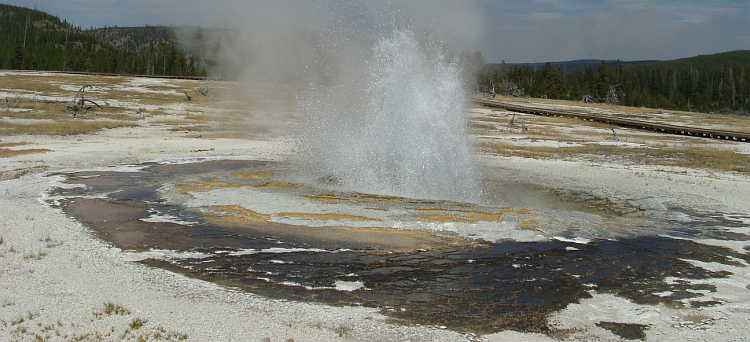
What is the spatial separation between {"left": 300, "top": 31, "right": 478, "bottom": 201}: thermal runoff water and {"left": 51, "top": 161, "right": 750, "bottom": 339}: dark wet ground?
3.40 m

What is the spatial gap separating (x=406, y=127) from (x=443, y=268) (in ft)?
17.2

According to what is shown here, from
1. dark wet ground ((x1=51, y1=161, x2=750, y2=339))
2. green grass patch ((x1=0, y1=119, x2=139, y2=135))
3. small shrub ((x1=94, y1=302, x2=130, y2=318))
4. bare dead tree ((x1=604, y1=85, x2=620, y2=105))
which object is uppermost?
bare dead tree ((x1=604, y1=85, x2=620, y2=105))

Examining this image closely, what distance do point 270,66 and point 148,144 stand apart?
576 cm

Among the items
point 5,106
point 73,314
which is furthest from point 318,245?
point 5,106

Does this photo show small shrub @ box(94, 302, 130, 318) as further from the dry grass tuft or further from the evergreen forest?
the evergreen forest

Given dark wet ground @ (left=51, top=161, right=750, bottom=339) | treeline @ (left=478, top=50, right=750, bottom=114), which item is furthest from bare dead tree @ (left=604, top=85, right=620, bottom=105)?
dark wet ground @ (left=51, top=161, right=750, bottom=339)

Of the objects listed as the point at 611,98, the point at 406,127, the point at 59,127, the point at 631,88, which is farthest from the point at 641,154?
the point at 631,88

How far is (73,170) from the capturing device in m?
12.6

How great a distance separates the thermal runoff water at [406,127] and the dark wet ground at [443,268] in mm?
3396

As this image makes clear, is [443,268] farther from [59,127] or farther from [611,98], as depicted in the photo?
[611,98]

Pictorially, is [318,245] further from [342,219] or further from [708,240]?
[708,240]

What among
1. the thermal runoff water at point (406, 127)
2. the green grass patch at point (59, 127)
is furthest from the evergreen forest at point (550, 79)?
the thermal runoff water at point (406, 127)

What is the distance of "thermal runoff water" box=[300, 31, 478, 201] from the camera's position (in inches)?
433

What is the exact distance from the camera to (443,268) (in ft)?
21.3
